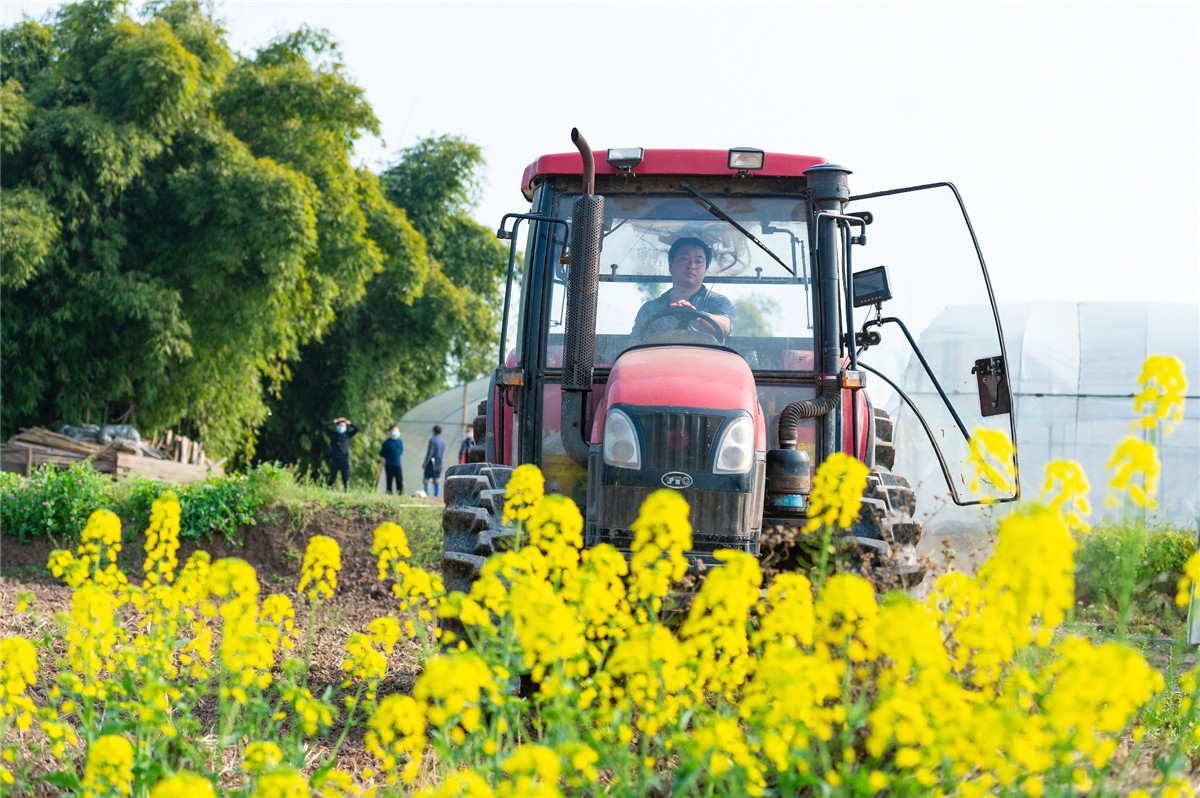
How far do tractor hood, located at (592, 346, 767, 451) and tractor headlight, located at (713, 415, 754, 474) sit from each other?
0.22 feet

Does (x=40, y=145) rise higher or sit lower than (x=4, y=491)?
higher

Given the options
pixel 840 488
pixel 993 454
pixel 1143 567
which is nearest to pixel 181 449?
pixel 1143 567

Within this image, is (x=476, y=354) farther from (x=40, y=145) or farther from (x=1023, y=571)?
(x=1023, y=571)

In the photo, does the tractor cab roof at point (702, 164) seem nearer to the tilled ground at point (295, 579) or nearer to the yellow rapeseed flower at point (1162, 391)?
the yellow rapeseed flower at point (1162, 391)

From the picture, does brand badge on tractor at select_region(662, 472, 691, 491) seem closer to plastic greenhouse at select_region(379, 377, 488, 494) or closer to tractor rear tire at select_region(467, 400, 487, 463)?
tractor rear tire at select_region(467, 400, 487, 463)

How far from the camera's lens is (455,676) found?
1.84 m

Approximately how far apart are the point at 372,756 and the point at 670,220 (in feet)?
8.05

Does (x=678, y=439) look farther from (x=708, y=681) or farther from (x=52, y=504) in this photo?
(x=52, y=504)

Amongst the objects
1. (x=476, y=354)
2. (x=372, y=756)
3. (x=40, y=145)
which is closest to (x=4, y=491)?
(x=40, y=145)

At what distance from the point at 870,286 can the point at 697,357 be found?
33.3 inches

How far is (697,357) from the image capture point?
3.89 m

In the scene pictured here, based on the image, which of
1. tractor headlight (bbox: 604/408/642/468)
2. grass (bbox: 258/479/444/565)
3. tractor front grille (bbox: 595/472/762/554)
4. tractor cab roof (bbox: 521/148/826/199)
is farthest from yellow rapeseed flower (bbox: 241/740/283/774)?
grass (bbox: 258/479/444/565)

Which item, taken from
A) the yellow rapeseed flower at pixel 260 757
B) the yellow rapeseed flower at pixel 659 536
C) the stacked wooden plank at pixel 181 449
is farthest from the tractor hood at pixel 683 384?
the stacked wooden plank at pixel 181 449

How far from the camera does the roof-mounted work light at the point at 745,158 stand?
4.27 meters
